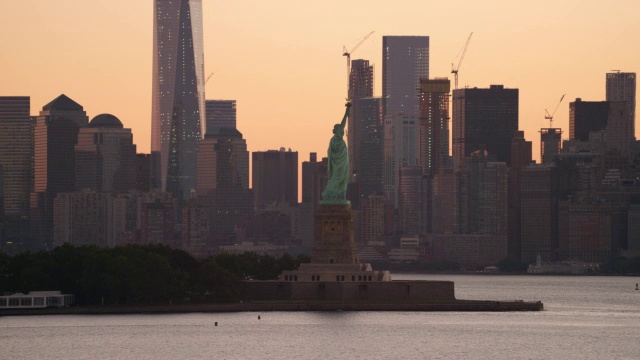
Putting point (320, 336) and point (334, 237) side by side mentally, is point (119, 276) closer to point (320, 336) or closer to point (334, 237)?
point (334, 237)

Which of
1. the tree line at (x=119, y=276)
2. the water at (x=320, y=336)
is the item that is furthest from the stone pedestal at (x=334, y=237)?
the water at (x=320, y=336)

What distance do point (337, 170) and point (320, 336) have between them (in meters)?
34.5

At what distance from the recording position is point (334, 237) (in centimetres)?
17162

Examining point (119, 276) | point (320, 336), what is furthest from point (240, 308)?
point (320, 336)

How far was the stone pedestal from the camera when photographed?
561 feet

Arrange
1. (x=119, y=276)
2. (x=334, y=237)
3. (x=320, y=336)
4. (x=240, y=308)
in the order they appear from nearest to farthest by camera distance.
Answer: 1. (x=320, y=336)
2. (x=240, y=308)
3. (x=119, y=276)
4. (x=334, y=237)

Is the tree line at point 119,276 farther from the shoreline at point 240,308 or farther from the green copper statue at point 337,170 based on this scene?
the green copper statue at point 337,170

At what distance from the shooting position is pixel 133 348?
135 meters

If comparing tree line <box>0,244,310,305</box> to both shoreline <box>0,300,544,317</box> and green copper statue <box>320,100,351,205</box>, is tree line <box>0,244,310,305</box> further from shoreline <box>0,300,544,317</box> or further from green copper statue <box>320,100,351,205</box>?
green copper statue <box>320,100,351,205</box>

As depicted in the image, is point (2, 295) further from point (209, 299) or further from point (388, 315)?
point (388, 315)

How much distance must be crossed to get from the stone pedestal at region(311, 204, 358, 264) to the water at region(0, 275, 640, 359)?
9.34 meters

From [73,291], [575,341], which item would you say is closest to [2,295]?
[73,291]

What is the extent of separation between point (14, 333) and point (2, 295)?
21.0 m

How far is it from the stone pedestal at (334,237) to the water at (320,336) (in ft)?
30.6
